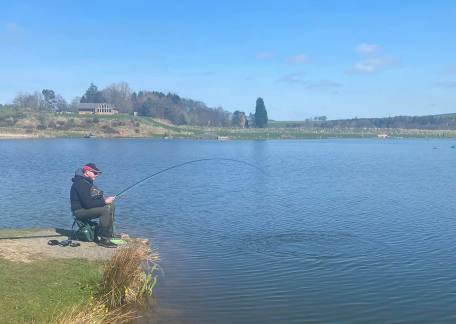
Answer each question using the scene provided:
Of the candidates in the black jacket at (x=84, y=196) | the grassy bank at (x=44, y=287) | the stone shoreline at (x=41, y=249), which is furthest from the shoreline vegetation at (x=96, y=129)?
the grassy bank at (x=44, y=287)

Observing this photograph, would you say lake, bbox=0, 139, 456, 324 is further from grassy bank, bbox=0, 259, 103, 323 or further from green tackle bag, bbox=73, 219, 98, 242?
green tackle bag, bbox=73, 219, 98, 242

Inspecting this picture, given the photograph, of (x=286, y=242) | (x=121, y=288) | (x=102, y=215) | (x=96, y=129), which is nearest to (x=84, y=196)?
(x=102, y=215)

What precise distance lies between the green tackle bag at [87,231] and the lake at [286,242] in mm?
2112

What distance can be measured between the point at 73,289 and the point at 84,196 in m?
3.68

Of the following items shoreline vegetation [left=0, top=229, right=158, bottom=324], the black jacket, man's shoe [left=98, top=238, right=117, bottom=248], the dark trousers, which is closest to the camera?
shoreline vegetation [left=0, top=229, right=158, bottom=324]

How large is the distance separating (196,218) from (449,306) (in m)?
13.2

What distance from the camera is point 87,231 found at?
1528cm

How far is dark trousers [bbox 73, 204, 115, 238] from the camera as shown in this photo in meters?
14.8

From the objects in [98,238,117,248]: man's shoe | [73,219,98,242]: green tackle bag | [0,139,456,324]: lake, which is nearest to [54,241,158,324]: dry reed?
[0,139,456,324]: lake

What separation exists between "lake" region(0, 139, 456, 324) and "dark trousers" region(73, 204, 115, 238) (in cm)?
190

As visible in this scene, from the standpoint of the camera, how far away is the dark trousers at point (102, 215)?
48.4 feet

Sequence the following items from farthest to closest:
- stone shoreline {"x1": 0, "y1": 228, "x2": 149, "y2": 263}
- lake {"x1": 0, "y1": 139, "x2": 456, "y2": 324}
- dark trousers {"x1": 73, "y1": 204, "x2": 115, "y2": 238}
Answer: dark trousers {"x1": 73, "y1": 204, "x2": 115, "y2": 238} → stone shoreline {"x1": 0, "y1": 228, "x2": 149, "y2": 263} → lake {"x1": 0, "y1": 139, "x2": 456, "y2": 324}

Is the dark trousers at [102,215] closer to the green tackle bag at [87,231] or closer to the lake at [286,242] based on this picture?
the green tackle bag at [87,231]

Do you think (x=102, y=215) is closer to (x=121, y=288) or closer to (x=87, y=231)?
(x=87, y=231)
